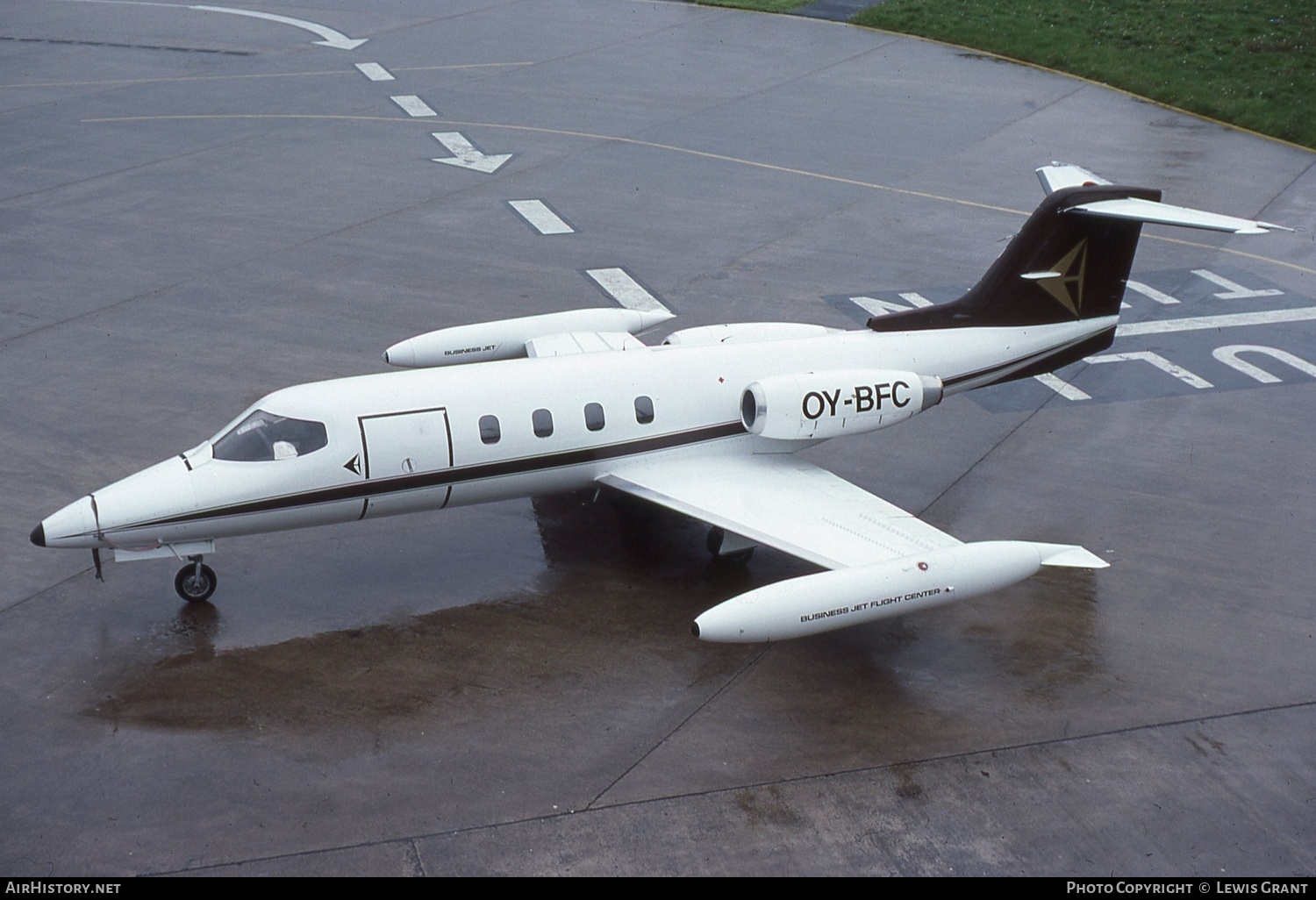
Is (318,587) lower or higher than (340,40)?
lower

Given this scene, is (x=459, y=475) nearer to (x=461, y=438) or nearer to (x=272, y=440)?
(x=461, y=438)

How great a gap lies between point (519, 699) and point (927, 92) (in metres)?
29.1

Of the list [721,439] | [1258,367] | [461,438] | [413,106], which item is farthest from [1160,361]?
[413,106]

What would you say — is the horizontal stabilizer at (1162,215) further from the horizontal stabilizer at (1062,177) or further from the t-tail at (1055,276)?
the horizontal stabilizer at (1062,177)

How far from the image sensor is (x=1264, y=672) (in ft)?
49.4

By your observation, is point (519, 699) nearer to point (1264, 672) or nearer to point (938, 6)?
point (1264, 672)

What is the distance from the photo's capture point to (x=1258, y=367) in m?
22.9

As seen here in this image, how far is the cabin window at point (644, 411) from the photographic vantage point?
55.1ft

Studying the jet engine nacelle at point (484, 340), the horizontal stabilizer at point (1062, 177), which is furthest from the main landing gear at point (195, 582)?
the horizontal stabilizer at point (1062, 177)

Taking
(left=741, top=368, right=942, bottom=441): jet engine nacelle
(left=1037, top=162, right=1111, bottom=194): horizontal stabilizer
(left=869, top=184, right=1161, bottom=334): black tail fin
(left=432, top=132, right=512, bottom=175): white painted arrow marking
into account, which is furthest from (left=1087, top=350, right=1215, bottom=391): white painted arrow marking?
(left=432, top=132, right=512, bottom=175): white painted arrow marking

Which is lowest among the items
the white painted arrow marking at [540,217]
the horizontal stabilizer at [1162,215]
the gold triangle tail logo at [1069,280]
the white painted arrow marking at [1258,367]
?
the white painted arrow marking at [1258,367]

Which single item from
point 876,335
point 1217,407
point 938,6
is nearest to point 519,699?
point 876,335

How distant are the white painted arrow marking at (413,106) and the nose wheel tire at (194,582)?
22620 millimetres

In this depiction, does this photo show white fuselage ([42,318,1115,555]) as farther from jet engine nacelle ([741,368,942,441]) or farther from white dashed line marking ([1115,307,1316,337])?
white dashed line marking ([1115,307,1316,337])
